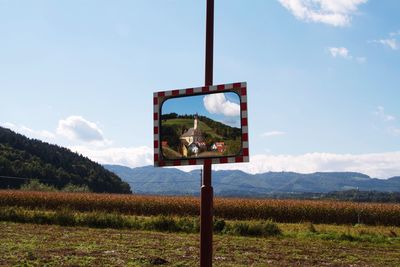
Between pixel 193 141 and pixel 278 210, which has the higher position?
pixel 193 141

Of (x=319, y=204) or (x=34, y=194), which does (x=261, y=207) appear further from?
(x=34, y=194)

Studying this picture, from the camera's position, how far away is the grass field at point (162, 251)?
1099cm

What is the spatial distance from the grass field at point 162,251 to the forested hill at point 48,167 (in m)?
83.1

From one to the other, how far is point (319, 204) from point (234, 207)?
271 inches

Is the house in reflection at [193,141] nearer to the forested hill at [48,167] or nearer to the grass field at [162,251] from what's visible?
the grass field at [162,251]

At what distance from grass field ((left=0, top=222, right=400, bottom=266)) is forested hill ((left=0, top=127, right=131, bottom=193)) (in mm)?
83069

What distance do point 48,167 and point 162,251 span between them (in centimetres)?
9954

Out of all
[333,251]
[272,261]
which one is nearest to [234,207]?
[333,251]

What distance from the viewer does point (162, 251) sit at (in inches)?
508

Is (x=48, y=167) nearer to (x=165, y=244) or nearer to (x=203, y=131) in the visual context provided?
(x=165, y=244)

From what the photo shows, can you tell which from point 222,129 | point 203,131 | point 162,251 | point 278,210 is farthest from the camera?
point 278,210

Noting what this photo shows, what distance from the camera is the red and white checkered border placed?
19.0 ft

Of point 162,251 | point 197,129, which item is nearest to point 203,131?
point 197,129

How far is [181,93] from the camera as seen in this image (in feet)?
20.2
